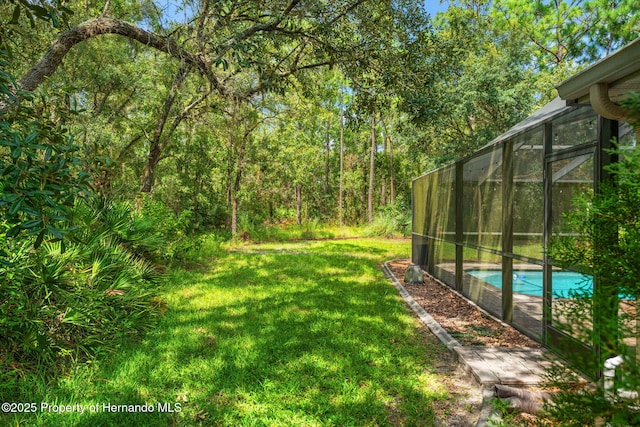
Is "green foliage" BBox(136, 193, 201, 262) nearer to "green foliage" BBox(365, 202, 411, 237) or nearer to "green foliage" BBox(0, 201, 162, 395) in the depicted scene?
"green foliage" BBox(0, 201, 162, 395)

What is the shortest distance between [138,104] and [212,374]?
1269cm

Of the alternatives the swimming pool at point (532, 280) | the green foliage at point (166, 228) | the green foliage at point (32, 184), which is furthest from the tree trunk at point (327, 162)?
the green foliage at point (32, 184)

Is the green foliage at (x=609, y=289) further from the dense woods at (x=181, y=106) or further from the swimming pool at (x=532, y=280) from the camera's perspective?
the dense woods at (x=181, y=106)

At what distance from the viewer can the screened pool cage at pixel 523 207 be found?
353cm

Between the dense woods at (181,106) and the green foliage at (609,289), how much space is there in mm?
2369

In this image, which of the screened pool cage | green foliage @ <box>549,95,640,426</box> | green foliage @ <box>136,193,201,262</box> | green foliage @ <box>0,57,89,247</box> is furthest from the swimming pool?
green foliage @ <box>136,193,201,262</box>

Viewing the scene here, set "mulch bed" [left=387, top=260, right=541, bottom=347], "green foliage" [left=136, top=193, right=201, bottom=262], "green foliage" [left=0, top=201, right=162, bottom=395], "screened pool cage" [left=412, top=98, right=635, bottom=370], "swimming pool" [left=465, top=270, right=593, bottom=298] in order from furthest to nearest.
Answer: "green foliage" [left=136, top=193, right=201, bottom=262] < "mulch bed" [left=387, top=260, right=541, bottom=347] < "swimming pool" [left=465, top=270, right=593, bottom=298] < "screened pool cage" [left=412, top=98, right=635, bottom=370] < "green foliage" [left=0, top=201, right=162, bottom=395]

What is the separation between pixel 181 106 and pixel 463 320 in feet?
31.4

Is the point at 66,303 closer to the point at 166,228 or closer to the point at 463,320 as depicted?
the point at 166,228

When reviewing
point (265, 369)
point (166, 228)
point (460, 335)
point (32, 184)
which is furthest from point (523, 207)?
point (166, 228)

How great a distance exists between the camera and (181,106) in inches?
428

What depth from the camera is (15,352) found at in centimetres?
347

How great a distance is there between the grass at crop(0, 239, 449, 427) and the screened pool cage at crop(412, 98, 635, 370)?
1.32 metres

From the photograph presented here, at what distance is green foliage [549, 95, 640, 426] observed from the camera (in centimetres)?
120
